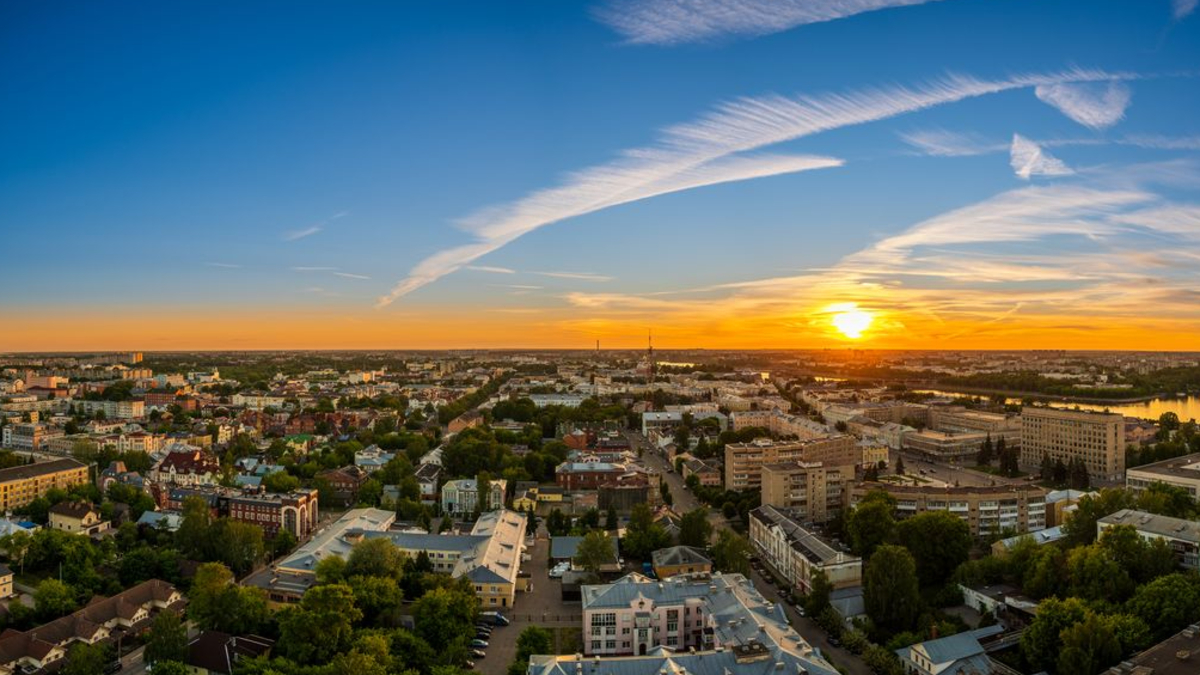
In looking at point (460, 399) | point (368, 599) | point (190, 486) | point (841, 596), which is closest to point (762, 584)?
Answer: point (841, 596)

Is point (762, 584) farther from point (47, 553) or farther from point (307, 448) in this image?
point (307, 448)

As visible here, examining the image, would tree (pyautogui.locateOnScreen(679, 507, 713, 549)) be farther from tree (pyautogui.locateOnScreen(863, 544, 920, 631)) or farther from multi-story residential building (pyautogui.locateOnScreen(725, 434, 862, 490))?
multi-story residential building (pyautogui.locateOnScreen(725, 434, 862, 490))

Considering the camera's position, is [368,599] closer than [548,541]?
Yes

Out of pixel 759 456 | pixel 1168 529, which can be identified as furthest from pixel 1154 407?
pixel 1168 529

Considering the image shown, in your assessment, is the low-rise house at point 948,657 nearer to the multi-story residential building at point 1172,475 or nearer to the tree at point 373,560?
the tree at point 373,560

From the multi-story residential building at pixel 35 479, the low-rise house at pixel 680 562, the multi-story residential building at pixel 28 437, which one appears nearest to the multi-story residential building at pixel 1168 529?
the low-rise house at pixel 680 562

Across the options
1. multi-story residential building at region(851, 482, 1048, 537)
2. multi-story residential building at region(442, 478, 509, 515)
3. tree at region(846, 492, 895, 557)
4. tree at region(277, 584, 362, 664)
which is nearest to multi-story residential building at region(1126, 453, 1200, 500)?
multi-story residential building at region(851, 482, 1048, 537)
